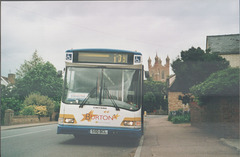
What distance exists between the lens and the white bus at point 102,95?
8148 millimetres

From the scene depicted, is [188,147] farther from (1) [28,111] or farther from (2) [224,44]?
(1) [28,111]

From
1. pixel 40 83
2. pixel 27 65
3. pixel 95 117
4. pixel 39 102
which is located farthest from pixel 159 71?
pixel 95 117

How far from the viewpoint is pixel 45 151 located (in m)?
7.19

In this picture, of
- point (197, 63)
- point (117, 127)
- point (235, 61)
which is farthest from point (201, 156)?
point (235, 61)

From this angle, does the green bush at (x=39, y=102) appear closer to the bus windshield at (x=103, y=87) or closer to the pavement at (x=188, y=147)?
the pavement at (x=188, y=147)

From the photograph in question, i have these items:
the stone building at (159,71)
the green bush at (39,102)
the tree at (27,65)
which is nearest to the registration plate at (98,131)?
the green bush at (39,102)

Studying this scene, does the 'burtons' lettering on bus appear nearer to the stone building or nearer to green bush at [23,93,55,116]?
green bush at [23,93,55,116]

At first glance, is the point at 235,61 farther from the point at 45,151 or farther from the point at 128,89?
the point at 45,151

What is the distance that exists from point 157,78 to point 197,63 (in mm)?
97103

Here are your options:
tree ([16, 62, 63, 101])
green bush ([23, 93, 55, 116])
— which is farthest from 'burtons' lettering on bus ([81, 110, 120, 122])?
tree ([16, 62, 63, 101])

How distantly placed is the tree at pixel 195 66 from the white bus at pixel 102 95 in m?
6.68

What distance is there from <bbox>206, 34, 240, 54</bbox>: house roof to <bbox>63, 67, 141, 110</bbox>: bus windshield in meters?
17.8

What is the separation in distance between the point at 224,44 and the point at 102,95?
20294 mm

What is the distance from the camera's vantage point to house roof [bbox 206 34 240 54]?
77.9ft
